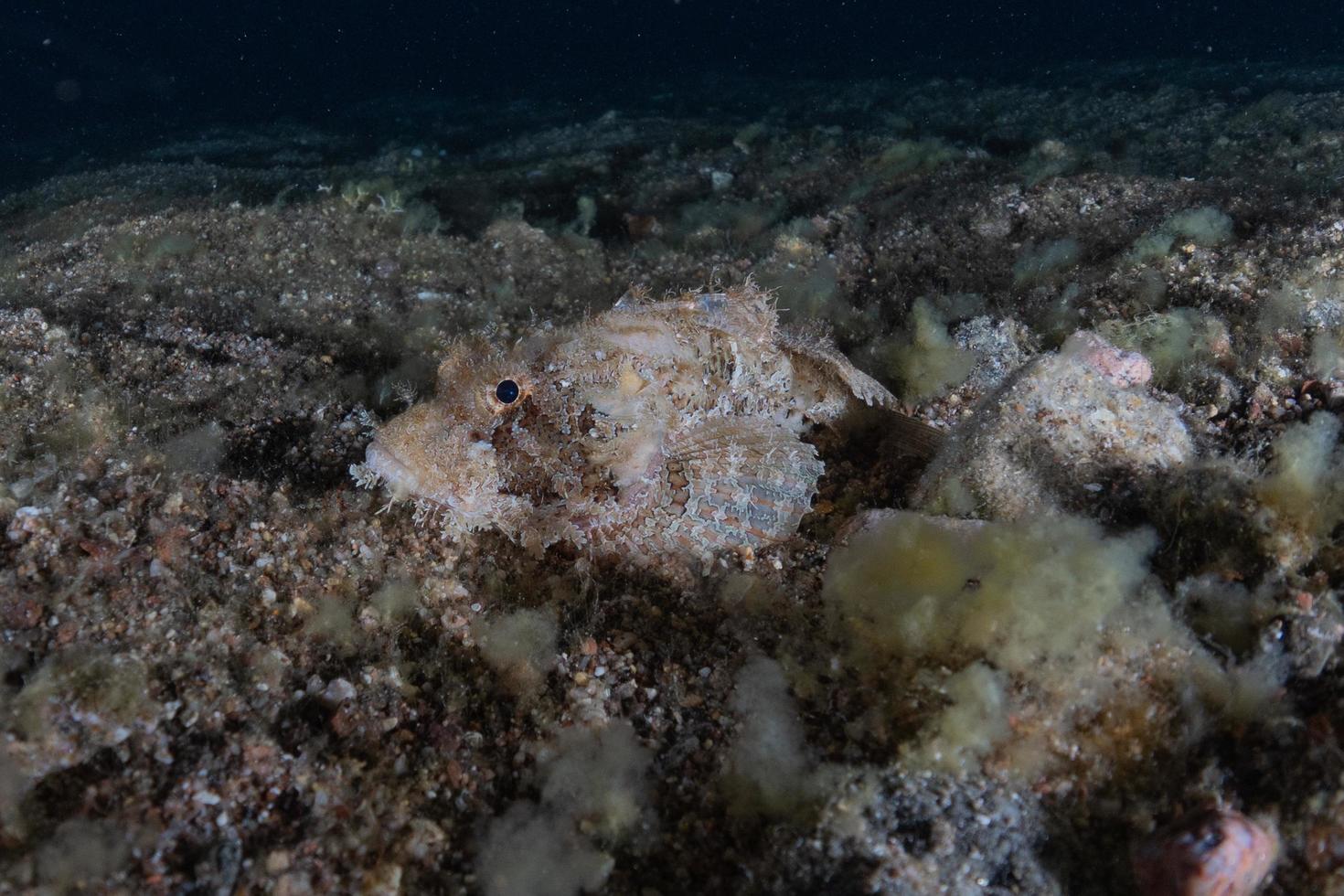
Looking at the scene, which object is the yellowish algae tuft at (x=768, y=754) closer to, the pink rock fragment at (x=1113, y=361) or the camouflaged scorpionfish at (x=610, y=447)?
the camouflaged scorpionfish at (x=610, y=447)

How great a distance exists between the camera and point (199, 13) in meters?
80.2

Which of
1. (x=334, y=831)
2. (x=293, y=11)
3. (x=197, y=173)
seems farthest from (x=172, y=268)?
(x=293, y=11)

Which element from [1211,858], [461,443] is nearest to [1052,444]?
[1211,858]

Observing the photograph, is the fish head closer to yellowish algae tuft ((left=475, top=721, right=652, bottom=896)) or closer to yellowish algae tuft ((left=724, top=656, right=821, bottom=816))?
yellowish algae tuft ((left=475, top=721, right=652, bottom=896))

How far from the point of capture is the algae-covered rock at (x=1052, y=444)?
4.29 meters

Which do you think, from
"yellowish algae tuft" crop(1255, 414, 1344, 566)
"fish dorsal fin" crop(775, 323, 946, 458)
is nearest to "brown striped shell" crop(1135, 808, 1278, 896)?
"yellowish algae tuft" crop(1255, 414, 1344, 566)

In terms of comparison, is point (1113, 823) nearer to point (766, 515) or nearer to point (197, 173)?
point (766, 515)

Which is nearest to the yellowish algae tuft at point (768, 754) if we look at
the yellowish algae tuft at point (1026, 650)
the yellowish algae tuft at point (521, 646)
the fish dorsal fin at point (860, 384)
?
the yellowish algae tuft at point (1026, 650)

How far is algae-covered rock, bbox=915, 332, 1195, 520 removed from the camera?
4.29m

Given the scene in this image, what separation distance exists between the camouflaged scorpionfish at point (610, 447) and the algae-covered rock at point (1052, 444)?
0.69 meters

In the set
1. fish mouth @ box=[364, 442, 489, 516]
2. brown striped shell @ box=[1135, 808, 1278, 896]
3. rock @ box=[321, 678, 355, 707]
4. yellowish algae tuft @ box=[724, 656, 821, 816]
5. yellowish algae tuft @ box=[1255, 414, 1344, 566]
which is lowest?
yellowish algae tuft @ box=[724, 656, 821, 816]

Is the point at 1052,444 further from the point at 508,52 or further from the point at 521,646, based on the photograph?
the point at 508,52

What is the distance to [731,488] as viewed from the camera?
15.9ft

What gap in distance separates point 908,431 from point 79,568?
188 inches
